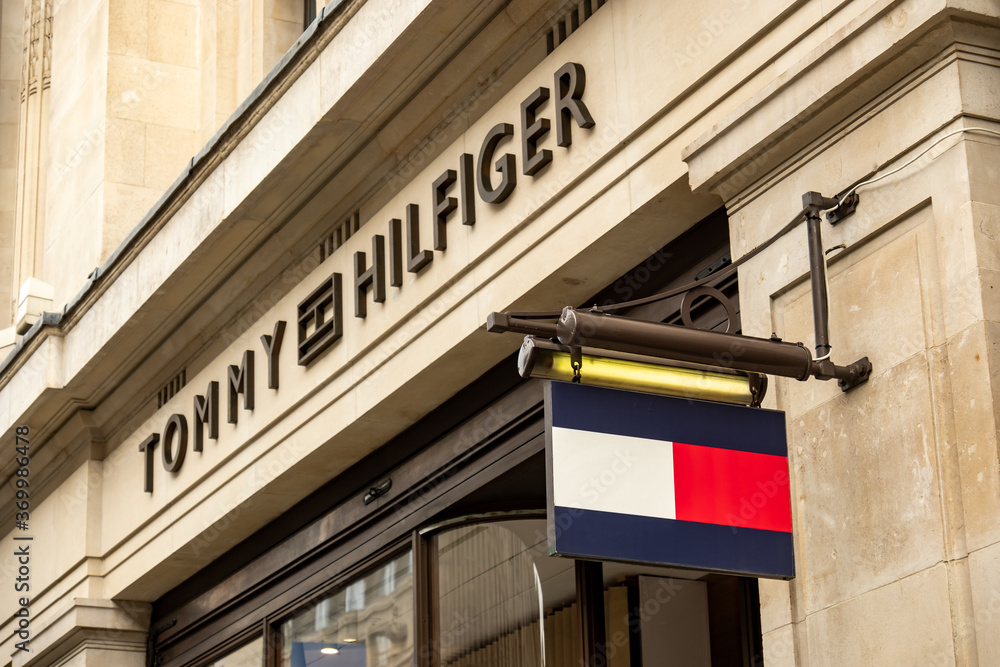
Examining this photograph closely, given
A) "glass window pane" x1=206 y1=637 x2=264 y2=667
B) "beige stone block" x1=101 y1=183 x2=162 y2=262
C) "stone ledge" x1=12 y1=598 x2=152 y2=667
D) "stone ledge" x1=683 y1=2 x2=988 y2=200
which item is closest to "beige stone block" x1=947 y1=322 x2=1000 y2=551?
"stone ledge" x1=683 y1=2 x2=988 y2=200

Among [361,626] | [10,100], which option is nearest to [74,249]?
[10,100]

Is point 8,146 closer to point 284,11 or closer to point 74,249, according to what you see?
point 74,249

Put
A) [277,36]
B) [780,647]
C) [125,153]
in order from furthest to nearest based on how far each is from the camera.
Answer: [125,153] < [277,36] < [780,647]

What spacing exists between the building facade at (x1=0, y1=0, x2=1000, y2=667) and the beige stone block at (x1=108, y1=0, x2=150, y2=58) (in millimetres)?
36

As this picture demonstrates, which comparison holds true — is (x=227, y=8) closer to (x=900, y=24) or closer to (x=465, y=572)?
(x=465, y=572)

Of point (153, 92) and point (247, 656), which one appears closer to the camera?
point (247, 656)

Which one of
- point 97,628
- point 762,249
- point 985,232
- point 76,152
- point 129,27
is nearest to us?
point 985,232

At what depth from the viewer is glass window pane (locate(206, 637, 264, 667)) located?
1245 centimetres

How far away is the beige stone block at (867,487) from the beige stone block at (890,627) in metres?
0.05

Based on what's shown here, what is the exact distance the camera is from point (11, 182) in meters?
20.1

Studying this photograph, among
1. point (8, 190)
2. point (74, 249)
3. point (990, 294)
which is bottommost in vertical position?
point (990, 294)

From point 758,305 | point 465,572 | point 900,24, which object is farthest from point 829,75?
point 465,572

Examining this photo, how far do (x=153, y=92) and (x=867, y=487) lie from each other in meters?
10.9

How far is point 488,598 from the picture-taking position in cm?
1018
